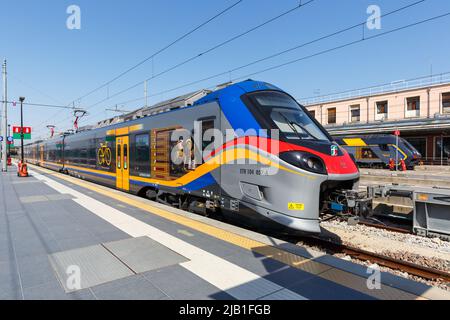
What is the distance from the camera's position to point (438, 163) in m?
28.7

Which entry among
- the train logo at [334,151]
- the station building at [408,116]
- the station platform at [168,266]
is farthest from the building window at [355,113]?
the station platform at [168,266]

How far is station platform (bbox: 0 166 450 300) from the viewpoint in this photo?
314 centimetres

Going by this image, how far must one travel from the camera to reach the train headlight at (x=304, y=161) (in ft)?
15.6

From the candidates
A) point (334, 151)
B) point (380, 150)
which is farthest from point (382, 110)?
point (334, 151)

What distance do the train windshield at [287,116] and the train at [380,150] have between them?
828 inches

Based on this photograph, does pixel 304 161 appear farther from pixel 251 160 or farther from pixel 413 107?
pixel 413 107

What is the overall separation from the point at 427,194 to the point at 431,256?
1827 mm

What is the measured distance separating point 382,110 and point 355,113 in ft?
9.88

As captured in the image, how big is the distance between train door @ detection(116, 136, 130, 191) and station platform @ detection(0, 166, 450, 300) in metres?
3.87

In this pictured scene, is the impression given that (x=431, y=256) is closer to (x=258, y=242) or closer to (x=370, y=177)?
(x=258, y=242)

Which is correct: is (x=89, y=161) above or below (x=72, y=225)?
above

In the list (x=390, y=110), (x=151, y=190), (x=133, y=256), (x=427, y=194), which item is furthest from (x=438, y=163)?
(x=133, y=256)

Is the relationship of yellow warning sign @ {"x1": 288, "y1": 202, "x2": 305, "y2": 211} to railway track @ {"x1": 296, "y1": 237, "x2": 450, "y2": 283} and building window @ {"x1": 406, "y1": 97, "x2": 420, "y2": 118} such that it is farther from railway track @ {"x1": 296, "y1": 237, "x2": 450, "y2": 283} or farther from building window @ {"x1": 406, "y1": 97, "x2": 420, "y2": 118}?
building window @ {"x1": 406, "y1": 97, "x2": 420, "y2": 118}

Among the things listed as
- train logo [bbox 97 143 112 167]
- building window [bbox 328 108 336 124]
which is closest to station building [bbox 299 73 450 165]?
building window [bbox 328 108 336 124]
